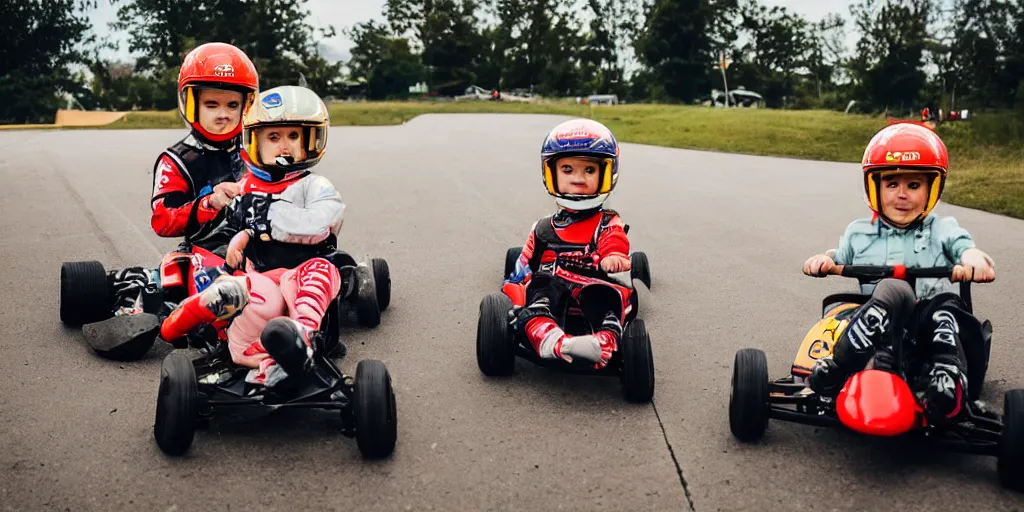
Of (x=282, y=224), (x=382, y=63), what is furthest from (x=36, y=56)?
(x=282, y=224)

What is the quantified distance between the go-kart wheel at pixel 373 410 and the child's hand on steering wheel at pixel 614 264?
5.59ft

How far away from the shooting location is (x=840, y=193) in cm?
1422

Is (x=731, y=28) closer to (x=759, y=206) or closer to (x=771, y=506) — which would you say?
(x=759, y=206)

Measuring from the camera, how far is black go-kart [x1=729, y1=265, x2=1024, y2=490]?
4.06 m

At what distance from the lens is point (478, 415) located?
5.04 m

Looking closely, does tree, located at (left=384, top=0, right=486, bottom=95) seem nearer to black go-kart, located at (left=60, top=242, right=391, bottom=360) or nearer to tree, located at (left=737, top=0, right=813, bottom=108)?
tree, located at (left=737, top=0, right=813, bottom=108)

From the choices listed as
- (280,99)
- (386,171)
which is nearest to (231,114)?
(280,99)

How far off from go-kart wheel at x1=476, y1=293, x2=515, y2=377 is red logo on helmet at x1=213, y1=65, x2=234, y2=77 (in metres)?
2.25

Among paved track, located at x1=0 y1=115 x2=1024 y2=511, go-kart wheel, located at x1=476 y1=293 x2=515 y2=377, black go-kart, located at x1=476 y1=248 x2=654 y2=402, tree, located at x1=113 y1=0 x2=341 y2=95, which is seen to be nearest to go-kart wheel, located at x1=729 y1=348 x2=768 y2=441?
paved track, located at x1=0 y1=115 x2=1024 y2=511

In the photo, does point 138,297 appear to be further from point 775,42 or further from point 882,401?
point 775,42

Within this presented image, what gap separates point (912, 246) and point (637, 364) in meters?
1.51

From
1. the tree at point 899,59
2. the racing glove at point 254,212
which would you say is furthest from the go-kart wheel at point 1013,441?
the tree at point 899,59

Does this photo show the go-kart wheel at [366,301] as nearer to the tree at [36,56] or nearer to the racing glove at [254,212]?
the racing glove at [254,212]

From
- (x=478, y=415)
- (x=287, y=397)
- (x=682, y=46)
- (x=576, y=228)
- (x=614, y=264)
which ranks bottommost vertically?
(x=478, y=415)
